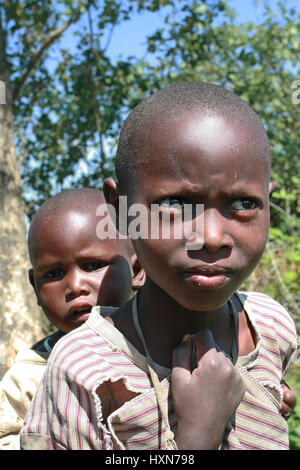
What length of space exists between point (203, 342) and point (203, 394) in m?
0.13

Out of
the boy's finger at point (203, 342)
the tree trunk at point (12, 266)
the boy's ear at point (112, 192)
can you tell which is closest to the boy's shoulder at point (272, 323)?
the boy's finger at point (203, 342)

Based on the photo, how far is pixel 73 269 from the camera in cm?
235

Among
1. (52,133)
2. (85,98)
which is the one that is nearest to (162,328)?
(85,98)

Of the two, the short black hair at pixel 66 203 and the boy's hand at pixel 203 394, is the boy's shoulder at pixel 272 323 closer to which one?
the boy's hand at pixel 203 394

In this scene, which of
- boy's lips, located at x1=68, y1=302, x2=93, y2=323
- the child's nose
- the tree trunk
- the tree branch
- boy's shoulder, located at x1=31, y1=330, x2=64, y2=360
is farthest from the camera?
the tree branch

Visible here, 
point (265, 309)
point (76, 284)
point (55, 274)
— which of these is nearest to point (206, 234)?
point (265, 309)

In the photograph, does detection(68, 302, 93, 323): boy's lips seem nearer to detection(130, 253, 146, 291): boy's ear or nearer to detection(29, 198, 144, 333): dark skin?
detection(29, 198, 144, 333): dark skin

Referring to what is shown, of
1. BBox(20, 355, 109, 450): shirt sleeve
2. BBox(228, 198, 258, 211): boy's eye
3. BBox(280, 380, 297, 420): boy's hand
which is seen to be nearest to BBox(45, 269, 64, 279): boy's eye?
BBox(20, 355, 109, 450): shirt sleeve

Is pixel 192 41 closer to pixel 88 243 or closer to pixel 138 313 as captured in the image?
pixel 88 243

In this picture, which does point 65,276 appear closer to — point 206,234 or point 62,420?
point 62,420

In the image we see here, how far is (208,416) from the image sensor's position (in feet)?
4.67

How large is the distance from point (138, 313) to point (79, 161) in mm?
7719

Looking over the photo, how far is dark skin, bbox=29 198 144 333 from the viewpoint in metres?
2.30

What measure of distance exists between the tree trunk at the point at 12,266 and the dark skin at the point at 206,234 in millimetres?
2685
